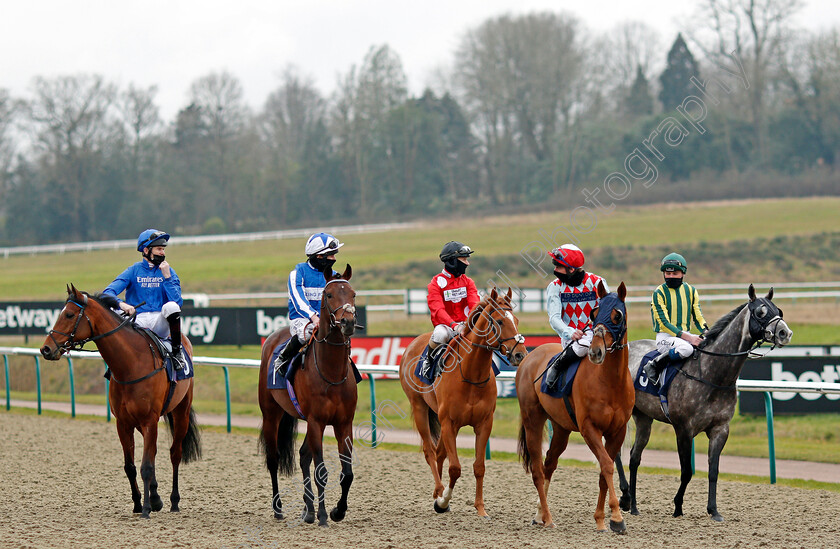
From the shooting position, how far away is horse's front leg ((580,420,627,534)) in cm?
578

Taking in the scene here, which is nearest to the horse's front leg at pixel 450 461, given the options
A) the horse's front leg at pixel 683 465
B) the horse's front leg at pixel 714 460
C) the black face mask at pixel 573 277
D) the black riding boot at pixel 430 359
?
the black riding boot at pixel 430 359

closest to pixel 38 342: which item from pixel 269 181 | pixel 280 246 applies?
pixel 280 246

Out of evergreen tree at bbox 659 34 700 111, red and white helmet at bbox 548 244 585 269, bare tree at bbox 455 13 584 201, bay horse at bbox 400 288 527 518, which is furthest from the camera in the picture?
evergreen tree at bbox 659 34 700 111

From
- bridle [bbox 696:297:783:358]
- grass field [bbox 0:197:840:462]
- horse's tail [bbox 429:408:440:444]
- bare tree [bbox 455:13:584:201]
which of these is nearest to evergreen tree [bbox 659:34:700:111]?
bare tree [bbox 455:13:584:201]

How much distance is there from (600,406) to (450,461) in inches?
47.5

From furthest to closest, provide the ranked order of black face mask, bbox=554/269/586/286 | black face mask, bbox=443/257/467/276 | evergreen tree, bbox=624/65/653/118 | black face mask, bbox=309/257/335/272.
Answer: evergreen tree, bbox=624/65/653/118, black face mask, bbox=443/257/467/276, black face mask, bbox=309/257/335/272, black face mask, bbox=554/269/586/286

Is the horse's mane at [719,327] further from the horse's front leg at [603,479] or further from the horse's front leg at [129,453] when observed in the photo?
the horse's front leg at [129,453]

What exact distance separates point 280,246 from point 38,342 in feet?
65.3

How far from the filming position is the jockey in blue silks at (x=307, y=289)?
648cm

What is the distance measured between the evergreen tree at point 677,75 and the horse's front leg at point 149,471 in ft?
142

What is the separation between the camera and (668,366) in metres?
7.07

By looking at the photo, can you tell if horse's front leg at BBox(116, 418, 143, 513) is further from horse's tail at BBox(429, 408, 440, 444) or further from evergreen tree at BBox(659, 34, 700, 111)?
evergreen tree at BBox(659, 34, 700, 111)

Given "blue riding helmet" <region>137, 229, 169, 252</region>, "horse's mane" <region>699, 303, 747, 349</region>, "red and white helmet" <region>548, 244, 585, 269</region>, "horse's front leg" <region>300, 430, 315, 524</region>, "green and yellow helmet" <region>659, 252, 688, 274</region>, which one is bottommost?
"horse's front leg" <region>300, 430, 315, 524</region>

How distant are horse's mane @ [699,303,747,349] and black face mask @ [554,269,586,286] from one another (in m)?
1.15
